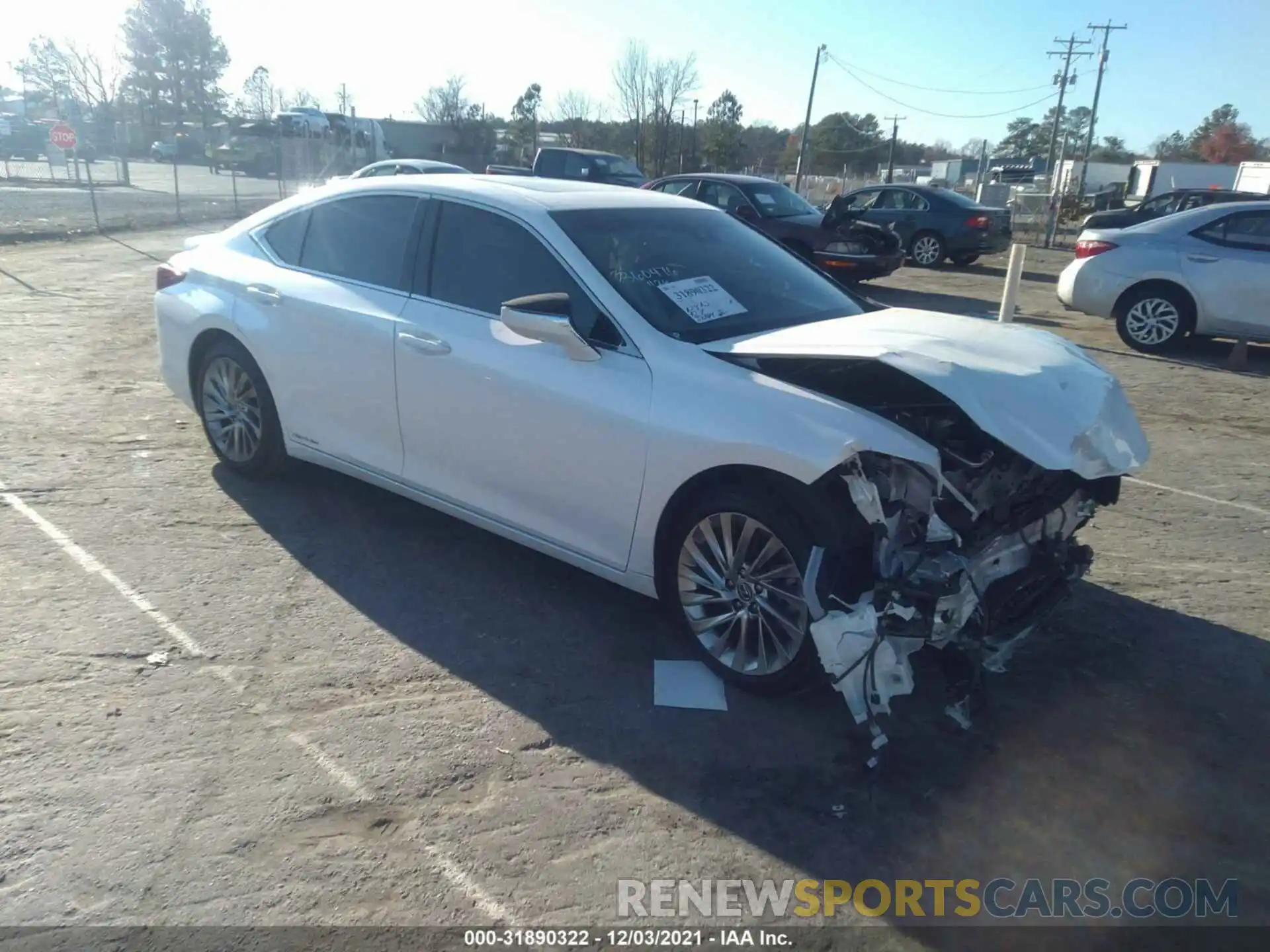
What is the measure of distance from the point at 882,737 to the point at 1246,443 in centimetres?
563

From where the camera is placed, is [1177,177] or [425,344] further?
[1177,177]

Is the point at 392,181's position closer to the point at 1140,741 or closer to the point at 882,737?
the point at 882,737

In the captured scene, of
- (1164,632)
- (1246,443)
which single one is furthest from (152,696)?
(1246,443)

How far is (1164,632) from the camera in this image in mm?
4297

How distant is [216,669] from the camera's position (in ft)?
12.2

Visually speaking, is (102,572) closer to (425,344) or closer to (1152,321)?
(425,344)

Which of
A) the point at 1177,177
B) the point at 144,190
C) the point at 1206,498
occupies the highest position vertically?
the point at 1177,177

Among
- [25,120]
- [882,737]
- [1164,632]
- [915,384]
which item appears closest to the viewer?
[882,737]

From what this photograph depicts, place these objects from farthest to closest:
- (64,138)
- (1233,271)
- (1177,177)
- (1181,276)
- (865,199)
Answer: (1177,177)
(64,138)
(865,199)
(1181,276)
(1233,271)

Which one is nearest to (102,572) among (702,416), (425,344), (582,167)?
(425,344)

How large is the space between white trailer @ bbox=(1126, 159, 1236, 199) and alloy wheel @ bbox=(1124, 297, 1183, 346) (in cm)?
5052

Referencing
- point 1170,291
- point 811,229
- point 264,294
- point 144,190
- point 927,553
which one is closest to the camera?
point 927,553

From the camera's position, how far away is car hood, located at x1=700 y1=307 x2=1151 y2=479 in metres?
3.28

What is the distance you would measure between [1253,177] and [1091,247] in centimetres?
3966
